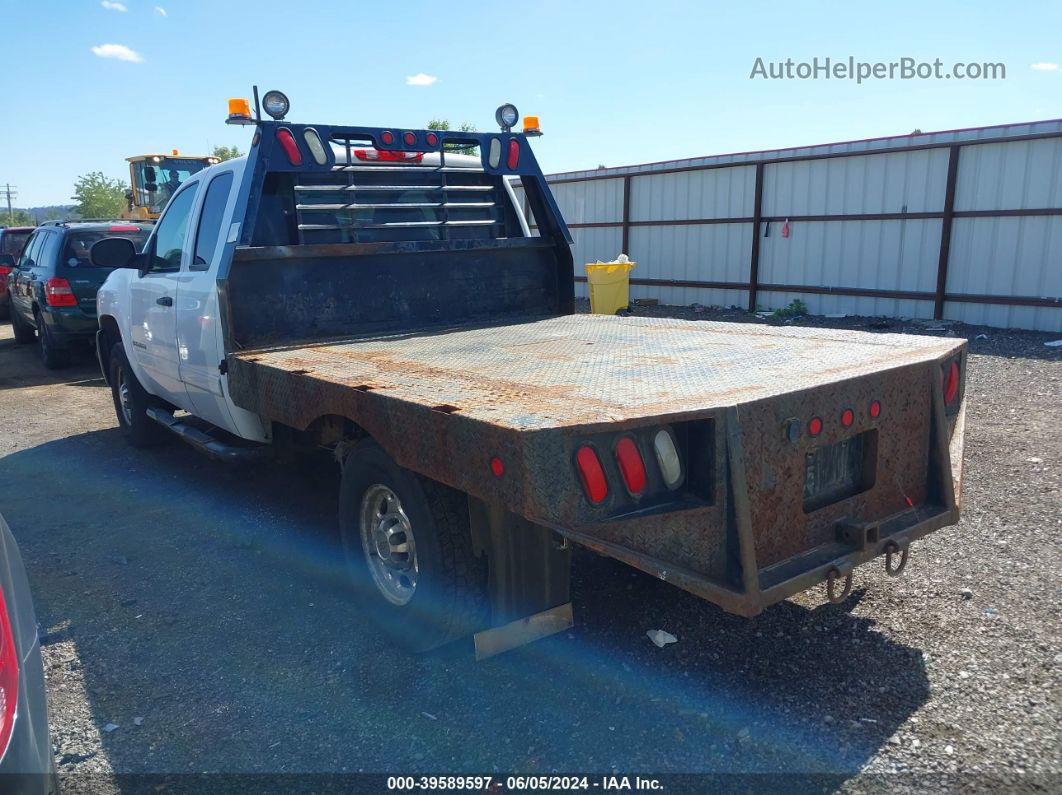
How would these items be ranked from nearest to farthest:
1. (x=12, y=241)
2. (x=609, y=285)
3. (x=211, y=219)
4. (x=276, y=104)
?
(x=276, y=104) → (x=211, y=219) → (x=609, y=285) → (x=12, y=241)

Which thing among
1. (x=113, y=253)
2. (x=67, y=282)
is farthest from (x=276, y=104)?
(x=67, y=282)

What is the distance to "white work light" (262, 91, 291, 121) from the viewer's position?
4.55 meters

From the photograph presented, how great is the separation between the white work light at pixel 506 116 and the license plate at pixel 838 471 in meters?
3.59

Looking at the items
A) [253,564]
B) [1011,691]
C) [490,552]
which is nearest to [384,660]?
[490,552]

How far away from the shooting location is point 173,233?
5598 mm

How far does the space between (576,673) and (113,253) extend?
4391 mm

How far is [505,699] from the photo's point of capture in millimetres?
3111

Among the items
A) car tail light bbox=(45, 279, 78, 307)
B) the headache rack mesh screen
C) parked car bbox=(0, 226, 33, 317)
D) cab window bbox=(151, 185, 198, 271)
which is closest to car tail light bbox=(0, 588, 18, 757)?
the headache rack mesh screen

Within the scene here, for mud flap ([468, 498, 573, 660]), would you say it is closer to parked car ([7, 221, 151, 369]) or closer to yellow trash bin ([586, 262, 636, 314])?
parked car ([7, 221, 151, 369])

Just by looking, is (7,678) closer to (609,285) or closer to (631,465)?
(631,465)

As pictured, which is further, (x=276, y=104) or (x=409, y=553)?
(x=276, y=104)

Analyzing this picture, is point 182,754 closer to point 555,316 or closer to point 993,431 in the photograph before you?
point 555,316

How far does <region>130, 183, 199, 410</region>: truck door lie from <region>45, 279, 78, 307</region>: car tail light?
513 centimetres

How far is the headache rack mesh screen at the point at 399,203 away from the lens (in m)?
4.91
